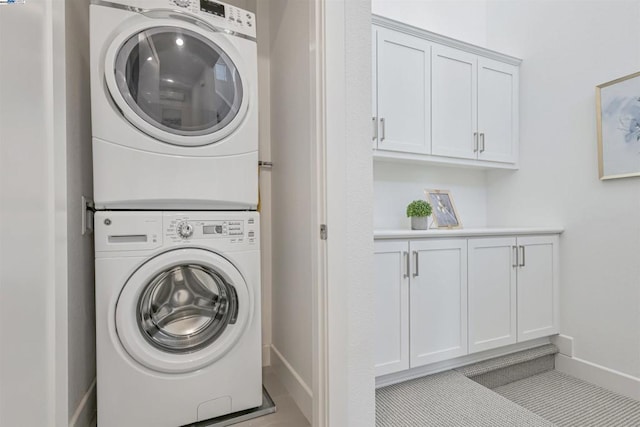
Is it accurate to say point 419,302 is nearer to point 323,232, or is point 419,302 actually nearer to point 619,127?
point 323,232

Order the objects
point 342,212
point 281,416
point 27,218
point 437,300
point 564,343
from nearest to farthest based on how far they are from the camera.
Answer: point 27,218
point 342,212
point 281,416
point 437,300
point 564,343

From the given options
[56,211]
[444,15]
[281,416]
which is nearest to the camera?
[56,211]

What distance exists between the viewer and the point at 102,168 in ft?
3.95

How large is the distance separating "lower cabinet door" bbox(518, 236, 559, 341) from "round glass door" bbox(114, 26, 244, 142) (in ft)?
6.68

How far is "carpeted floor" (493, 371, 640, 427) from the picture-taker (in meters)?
1.68

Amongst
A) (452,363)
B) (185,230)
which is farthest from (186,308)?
(452,363)

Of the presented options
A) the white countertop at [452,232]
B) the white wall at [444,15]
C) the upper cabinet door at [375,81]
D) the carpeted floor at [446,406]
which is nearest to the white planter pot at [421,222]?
the white countertop at [452,232]

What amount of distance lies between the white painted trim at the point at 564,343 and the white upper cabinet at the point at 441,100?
1.30 meters

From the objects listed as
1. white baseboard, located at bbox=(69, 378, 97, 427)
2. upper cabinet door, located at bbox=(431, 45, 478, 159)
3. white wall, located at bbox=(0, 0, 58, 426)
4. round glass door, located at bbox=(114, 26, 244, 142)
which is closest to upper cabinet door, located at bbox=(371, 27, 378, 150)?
upper cabinet door, located at bbox=(431, 45, 478, 159)

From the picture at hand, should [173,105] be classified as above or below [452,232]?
above

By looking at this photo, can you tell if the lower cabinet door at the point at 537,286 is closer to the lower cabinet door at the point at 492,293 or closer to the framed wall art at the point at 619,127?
the lower cabinet door at the point at 492,293

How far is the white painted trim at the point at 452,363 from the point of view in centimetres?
177

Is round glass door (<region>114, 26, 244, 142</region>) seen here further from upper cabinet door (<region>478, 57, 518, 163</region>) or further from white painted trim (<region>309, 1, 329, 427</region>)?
upper cabinet door (<region>478, 57, 518, 163</region>)

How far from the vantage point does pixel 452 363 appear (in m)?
1.95
